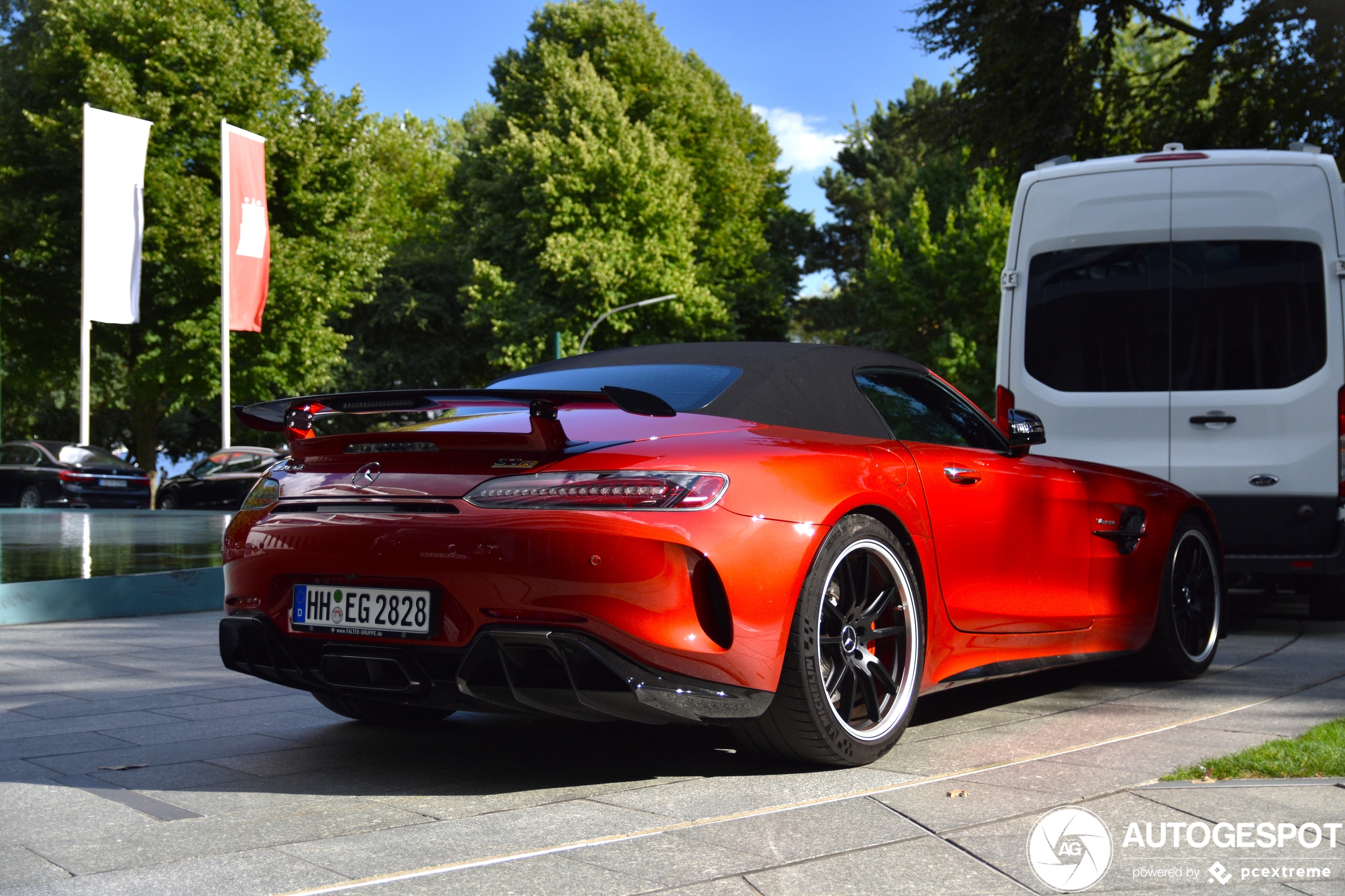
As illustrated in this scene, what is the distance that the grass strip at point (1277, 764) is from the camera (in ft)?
12.5

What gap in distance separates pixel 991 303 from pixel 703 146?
10.4 metres

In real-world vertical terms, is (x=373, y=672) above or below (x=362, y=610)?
below

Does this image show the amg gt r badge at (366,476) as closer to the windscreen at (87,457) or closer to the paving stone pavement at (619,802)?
the paving stone pavement at (619,802)

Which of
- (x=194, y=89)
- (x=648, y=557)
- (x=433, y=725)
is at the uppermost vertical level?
(x=194, y=89)

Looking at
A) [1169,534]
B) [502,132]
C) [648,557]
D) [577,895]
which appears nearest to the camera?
[577,895]

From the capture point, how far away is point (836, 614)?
412 cm

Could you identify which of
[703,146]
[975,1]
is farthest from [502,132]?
[975,1]

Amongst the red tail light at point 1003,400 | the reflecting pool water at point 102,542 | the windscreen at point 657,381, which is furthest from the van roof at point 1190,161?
the reflecting pool water at point 102,542

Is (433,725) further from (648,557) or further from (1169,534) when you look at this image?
(1169,534)

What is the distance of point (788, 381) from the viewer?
443cm

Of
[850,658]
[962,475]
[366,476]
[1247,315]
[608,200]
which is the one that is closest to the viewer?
[366,476]

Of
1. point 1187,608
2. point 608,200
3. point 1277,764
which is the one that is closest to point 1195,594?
point 1187,608

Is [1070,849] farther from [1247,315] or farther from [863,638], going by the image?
[1247,315]

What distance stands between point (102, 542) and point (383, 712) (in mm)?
9225
